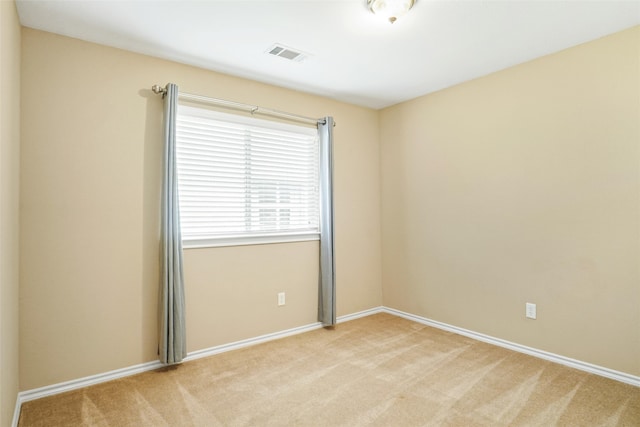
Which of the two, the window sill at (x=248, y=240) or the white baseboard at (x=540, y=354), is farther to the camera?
the window sill at (x=248, y=240)

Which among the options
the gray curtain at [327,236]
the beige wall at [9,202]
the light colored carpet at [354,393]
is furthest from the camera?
the gray curtain at [327,236]

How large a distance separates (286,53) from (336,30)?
1.70ft

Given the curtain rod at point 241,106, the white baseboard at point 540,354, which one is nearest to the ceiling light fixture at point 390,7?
the curtain rod at point 241,106

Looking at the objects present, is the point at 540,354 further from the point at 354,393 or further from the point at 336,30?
the point at 336,30

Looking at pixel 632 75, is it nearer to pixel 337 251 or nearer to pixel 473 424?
pixel 473 424

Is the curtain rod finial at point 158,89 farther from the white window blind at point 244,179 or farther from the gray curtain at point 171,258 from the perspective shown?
the white window blind at point 244,179

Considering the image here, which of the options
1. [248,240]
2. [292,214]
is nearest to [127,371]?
[248,240]

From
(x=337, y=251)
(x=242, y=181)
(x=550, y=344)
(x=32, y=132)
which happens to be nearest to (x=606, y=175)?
(x=550, y=344)

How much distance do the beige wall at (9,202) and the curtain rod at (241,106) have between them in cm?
88

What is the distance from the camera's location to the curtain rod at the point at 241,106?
9.29 ft

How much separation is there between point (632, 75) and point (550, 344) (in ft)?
6.80

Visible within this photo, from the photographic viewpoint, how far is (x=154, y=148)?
273 cm

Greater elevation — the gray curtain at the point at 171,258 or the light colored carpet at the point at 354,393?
the gray curtain at the point at 171,258

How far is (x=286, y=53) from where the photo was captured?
2.75m
